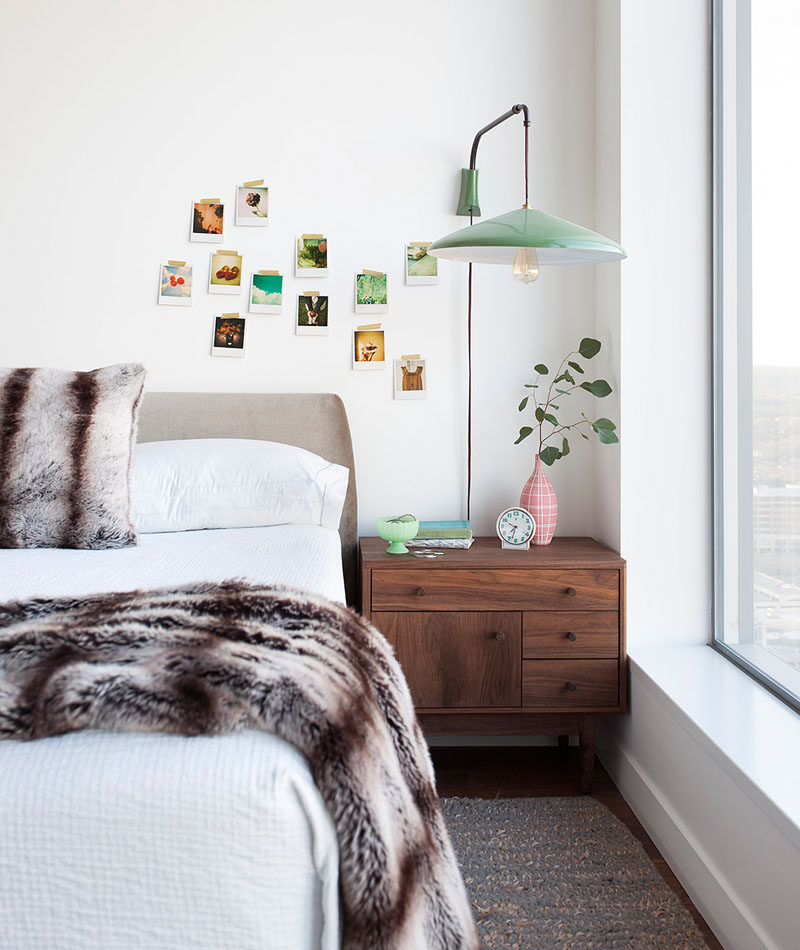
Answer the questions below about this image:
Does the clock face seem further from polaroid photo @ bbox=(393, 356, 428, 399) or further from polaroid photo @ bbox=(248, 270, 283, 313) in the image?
polaroid photo @ bbox=(248, 270, 283, 313)

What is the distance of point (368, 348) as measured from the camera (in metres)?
2.63

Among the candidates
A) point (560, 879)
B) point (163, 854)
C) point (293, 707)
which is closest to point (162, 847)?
point (163, 854)

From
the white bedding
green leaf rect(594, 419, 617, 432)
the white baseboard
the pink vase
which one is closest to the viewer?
the white bedding

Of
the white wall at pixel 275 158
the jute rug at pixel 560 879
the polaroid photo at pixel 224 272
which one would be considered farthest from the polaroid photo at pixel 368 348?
the jute rug at pixel 560 879

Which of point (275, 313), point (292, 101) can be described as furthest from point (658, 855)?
point (292, 101)

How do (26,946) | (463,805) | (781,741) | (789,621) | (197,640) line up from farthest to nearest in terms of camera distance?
(463,805)
(789,621)
(781,741)
(197,640)
(26,946)

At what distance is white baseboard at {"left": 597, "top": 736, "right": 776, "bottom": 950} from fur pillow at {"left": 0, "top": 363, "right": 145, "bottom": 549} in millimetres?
1411

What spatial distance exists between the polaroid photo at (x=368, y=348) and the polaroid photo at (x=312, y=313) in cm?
11

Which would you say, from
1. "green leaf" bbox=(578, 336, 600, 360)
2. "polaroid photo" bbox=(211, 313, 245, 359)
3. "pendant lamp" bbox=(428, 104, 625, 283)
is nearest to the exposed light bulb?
"pendant lamp" bbox=(428, 104, 625, 283)

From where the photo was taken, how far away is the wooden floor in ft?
7.41

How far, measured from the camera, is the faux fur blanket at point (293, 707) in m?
0.81

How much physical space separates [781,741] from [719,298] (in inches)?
48.0

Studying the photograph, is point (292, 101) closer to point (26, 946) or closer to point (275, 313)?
point (275, 313)

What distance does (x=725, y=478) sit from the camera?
2289mm
